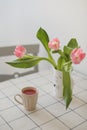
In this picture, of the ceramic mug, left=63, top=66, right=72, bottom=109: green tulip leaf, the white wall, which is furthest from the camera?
the white wall

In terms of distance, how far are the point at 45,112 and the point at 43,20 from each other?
0.94 meters

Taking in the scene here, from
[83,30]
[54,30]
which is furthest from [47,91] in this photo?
[54,30]

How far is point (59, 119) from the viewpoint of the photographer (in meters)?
0.84

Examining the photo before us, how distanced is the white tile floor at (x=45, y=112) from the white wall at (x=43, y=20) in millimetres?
384

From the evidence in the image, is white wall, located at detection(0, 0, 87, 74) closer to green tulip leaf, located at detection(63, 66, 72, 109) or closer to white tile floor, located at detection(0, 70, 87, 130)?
white tile floor, located at detection(0, 70, 87, 130)

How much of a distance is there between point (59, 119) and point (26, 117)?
14cm

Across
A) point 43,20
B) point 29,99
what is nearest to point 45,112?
point 29,99

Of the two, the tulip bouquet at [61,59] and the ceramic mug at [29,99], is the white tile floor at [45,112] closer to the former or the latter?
the ceramic mug at [29,99]

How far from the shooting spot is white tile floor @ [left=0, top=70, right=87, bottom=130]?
31.5 inches

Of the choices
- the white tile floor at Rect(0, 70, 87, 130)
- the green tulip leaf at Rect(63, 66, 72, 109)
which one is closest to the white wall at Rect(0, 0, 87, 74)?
the white tile floor at Rect(0, 70, 87, 130)

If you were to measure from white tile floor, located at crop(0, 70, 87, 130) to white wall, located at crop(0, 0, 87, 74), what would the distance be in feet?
1.26

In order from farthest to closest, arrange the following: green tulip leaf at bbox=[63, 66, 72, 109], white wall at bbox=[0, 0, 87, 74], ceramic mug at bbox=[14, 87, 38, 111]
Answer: white wall at bbox=[0, 0, 87, 74]
ceramic mug at bbox=[14, 87, 38, 111]
green tulip leaf at bbox=[63, 66, 72, 109]

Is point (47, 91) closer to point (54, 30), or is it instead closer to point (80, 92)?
point (80, 92)

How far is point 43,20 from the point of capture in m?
1.63
